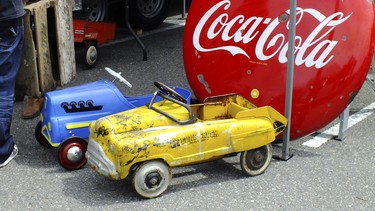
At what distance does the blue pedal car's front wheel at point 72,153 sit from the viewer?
13.0 ft

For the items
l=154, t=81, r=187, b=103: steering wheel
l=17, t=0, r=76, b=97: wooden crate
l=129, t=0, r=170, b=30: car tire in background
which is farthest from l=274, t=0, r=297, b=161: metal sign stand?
l=129, t=0, r=170, b=30: car tire in background

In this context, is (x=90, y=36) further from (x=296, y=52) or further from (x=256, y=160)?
(x=256, y=160)

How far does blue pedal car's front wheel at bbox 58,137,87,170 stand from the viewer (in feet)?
13.0

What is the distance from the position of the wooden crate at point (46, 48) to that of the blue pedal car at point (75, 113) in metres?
1.03

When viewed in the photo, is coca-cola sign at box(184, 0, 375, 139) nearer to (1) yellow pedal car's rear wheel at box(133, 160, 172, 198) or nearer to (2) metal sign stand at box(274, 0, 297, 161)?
(2) metal sign stand at box(274, 0, 297, 161)

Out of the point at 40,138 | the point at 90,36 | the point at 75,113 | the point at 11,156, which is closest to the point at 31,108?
the point at 40,138

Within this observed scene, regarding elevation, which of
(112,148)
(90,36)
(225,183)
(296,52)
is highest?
(296,52)

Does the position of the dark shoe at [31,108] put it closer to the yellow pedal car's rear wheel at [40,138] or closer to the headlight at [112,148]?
the yellow pedal car's rear wheel at [40,138]

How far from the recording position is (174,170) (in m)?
4.02

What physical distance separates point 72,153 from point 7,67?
748mm

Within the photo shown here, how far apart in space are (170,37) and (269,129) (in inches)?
164

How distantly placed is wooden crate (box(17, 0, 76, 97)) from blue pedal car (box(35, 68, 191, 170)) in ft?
3.36

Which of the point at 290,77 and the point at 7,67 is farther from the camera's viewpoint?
the point at 7,67

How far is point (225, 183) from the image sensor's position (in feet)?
12.6
